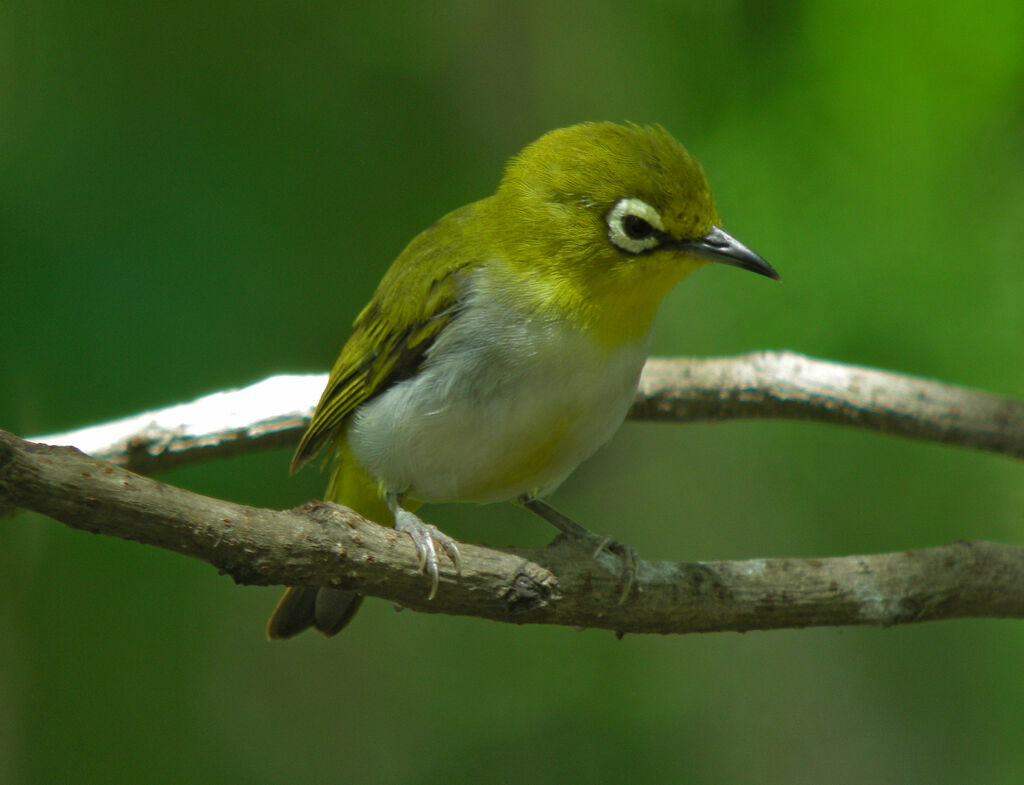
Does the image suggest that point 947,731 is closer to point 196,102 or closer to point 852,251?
point 852,251

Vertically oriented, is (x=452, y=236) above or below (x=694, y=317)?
below

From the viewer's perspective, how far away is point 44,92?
420cm

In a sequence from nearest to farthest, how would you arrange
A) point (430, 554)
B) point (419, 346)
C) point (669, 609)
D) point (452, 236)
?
point (430, 554), point (669, 609), point (419, 346), point (452, 236)

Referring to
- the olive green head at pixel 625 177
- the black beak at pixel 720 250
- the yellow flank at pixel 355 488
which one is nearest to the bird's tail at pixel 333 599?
the yellow flank at pixel 355 488

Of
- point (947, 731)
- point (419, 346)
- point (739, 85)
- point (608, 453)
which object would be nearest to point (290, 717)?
point (608, 453)

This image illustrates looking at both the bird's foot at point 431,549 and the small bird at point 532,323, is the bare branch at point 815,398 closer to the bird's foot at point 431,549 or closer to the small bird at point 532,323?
the small bird at point 532,323

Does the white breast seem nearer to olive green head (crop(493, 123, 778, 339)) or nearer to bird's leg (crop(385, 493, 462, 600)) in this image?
olive green head (crop(493, 123, 778, 339))

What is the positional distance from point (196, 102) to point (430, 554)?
2.64 metres

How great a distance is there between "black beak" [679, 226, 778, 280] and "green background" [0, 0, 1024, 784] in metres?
1.59

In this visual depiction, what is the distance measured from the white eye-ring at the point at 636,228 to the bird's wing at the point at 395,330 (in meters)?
0.58

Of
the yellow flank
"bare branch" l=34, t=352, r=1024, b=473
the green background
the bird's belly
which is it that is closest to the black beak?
the bird's belly

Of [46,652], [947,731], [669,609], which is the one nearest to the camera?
[669,609]

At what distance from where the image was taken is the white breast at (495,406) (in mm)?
3318

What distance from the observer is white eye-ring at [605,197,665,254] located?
338cm
